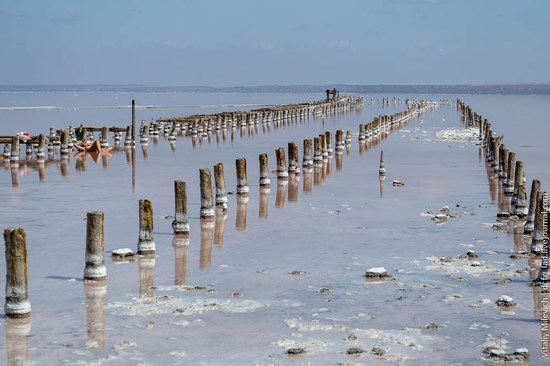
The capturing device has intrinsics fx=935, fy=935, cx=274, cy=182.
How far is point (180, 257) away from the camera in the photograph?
2184 cm

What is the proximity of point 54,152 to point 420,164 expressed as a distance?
70.0 ft

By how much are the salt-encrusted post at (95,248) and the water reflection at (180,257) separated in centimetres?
157

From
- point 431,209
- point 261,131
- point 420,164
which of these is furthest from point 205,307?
point 261,131

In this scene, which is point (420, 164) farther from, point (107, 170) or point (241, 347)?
point (241, 347)

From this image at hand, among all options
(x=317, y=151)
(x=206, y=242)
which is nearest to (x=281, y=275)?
(x=206, y=242)

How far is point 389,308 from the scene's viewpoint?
1712 centimetres

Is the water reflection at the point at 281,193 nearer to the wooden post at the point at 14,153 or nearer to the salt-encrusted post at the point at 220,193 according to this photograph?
the salt-encrusted post at the point at 220,193

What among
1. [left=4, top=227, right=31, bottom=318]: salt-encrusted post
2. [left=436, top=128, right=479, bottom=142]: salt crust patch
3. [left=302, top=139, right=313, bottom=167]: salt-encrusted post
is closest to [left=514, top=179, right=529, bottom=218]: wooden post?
[left=4, top=227, right=31, bottom=318]: salt-encrusted post

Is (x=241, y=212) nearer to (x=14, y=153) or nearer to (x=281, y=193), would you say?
(x=281, y=193)

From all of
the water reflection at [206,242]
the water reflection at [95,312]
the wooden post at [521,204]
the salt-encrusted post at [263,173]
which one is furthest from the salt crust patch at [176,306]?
the salt-encrusted post at [263,173]

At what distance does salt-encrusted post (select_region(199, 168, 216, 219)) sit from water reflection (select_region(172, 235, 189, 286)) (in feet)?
8.97

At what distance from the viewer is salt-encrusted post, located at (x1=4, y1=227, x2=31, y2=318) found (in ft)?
53.5

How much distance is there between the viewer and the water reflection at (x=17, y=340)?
14.3 metres

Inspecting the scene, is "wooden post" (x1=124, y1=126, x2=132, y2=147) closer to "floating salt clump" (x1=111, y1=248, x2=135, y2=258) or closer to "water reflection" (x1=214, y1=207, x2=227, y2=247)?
"water reflection" (x1=214, y1=207, x2=227, y2=247)
